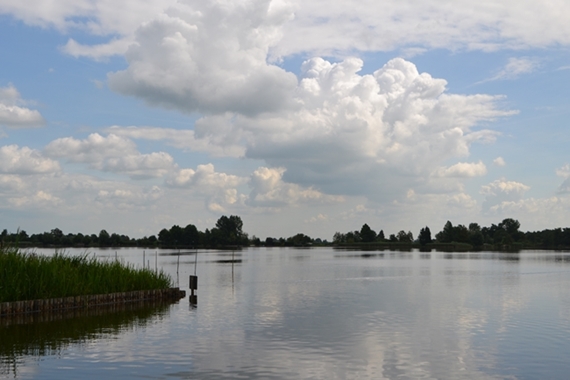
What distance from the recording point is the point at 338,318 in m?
33.5

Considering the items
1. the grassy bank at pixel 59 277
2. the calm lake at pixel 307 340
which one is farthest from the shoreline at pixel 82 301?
the calm lake at pixel 307 340

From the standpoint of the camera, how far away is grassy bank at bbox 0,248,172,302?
31656 mm

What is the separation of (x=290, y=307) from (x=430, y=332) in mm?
12116

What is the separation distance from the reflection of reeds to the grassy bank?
4.74 ft

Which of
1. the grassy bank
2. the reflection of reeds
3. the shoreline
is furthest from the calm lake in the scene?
the grassy bank

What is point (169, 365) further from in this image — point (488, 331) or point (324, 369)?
point (488, 331)

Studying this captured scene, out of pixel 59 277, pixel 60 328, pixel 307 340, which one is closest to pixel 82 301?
pixel 59 277

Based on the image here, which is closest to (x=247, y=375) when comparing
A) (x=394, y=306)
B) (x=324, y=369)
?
(x=324, y=369)

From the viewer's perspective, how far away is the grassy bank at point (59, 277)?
31656 millimetres

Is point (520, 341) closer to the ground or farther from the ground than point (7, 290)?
closer to the ground

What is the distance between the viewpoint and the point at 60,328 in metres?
28.5

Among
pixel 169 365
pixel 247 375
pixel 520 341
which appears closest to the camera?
pixel 247 375

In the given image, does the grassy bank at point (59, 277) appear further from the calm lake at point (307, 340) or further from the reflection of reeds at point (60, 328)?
the calm lake at point (307, 340)

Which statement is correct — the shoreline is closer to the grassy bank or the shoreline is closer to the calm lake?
the grassy bank
